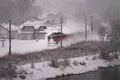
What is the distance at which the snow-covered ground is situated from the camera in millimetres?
23500

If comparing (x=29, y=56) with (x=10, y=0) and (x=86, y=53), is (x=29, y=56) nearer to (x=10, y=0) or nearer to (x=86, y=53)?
(x=86, y=53)

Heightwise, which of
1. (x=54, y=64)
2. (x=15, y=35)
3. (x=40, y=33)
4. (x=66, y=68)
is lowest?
(x=66, y=68)

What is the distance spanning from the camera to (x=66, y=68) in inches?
1067

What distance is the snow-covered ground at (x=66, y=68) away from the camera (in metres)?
23.5

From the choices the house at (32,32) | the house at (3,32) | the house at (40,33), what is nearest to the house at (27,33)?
the house at (32,32)

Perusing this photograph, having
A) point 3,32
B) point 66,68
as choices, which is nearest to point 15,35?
point 3,32

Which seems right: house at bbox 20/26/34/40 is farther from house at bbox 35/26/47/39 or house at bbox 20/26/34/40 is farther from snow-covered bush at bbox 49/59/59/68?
snow-covered bush at bbox 49/59/59/68

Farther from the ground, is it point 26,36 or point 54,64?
point 26,36

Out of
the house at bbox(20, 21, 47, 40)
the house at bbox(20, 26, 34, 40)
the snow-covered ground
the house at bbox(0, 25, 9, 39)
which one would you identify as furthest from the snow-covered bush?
the house at bbox(20, 26, 34, 40)

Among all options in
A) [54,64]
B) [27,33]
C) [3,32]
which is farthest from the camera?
[27,33]

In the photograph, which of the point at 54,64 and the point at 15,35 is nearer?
the point at 54,64

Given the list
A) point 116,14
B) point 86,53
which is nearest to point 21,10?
point 116,14

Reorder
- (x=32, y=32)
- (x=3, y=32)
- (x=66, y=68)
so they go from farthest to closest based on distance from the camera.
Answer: (x=32, y=32) → (x=3, y=32) → (x=66, y=68)

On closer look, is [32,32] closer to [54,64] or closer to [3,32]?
[3,32]
